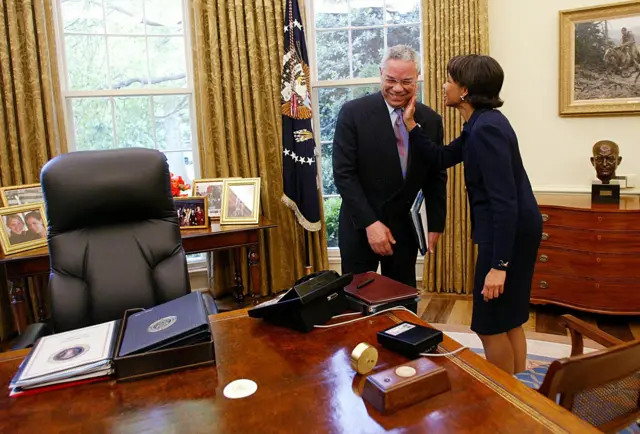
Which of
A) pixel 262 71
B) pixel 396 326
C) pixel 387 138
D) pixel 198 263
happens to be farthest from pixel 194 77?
pixel 396 326

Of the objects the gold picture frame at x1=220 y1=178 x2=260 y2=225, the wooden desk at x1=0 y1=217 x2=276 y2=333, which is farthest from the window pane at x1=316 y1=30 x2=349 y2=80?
the wooden desk at x1=0 y1=217 x2=276 y2=333

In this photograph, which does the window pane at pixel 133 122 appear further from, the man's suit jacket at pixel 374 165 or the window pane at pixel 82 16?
the man's suit jacket at pixel 374 165

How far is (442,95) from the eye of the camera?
3.73 metres

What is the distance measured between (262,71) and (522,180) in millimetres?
2393

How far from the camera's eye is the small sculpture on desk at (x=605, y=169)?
3199mm

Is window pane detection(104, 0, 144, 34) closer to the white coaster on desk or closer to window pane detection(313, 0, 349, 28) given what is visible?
window pane detection(313, 0, 349, 28)

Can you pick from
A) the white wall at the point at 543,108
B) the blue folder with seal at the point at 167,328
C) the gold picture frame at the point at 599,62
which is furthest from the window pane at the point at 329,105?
the blue folder with seal at the point at 167,328

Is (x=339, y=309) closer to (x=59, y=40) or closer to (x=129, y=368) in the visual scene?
(x=129, y=368)

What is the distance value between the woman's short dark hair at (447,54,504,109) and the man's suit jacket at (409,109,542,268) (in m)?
0.04

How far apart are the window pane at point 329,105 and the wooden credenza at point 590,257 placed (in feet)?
5.46

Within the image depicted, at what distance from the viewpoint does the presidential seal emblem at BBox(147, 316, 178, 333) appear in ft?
4.65

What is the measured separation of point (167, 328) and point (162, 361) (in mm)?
106

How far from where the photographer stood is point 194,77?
3.73m

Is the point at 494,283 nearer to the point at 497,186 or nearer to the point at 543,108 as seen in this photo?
the point at 497,186
